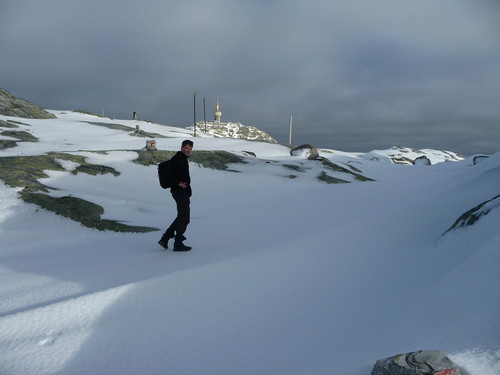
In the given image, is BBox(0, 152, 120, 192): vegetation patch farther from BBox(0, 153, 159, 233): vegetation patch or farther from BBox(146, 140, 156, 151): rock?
BBox(146, 140, 156, 151): rock

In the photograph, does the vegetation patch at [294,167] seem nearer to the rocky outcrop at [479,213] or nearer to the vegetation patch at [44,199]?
the vegetation patch at [44,199]

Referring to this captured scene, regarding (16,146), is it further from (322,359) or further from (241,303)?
(322,359)

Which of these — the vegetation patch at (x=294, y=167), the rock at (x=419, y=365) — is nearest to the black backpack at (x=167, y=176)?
the rock at (x=419, y=365)

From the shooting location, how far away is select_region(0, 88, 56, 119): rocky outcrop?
35362 mm

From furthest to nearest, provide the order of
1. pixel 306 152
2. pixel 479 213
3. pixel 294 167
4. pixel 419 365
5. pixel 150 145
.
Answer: pixel 306 152 → pixel 294 167 → pixel 150 145 → pixel 479 213 → pixel 419 365

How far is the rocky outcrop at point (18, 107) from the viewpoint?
3536cm

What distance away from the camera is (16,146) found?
15.1m

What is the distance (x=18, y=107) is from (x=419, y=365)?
1842 inches

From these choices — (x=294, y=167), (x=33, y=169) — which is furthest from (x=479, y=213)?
(x=294, y=167)

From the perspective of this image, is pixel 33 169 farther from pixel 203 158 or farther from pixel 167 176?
pixel 203 158

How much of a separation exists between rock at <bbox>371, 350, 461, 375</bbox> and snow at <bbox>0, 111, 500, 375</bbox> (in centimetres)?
21

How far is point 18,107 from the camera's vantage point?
124 feet

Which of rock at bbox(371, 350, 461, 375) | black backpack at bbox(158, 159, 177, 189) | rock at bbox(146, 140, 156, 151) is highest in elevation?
rock at bbox(146, 140, 156, 151)

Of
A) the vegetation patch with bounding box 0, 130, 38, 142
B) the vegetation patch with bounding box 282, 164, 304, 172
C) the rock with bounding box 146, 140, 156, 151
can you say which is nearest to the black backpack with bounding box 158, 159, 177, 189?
the rock with bounding box 146, 140, 156, 151
